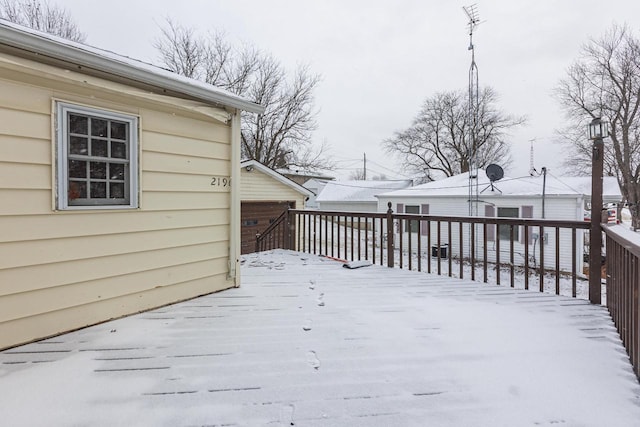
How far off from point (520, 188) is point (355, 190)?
11.4m

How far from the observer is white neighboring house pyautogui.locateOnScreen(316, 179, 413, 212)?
69.9 feet

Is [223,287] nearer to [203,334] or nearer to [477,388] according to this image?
[203,334]

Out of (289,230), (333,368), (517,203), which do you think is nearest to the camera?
(333,368)

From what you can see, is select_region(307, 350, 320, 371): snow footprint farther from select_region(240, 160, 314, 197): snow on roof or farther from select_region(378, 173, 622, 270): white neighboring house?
select_region(378, 173, 622, 270): white neighboring house

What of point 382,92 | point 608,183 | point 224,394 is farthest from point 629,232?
point 382,92

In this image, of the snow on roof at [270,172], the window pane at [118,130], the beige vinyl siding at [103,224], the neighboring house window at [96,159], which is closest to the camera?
the beige vinyl siding at [103,224]

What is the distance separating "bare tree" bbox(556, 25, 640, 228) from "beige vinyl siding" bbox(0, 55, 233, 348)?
19980mm

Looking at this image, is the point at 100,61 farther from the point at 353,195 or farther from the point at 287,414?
the point at 353,195

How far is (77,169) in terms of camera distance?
8.39 ft

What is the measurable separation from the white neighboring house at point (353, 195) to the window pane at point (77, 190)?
18592 millimetres

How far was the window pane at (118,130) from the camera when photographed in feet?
8.97

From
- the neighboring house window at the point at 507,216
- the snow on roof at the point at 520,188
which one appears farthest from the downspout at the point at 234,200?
the snow on roof at the point at 520,188

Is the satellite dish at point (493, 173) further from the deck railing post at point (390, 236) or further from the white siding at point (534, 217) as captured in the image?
the deck railing post at point (390, 236)

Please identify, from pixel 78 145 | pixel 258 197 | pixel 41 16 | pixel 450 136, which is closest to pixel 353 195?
pixel 450 136
